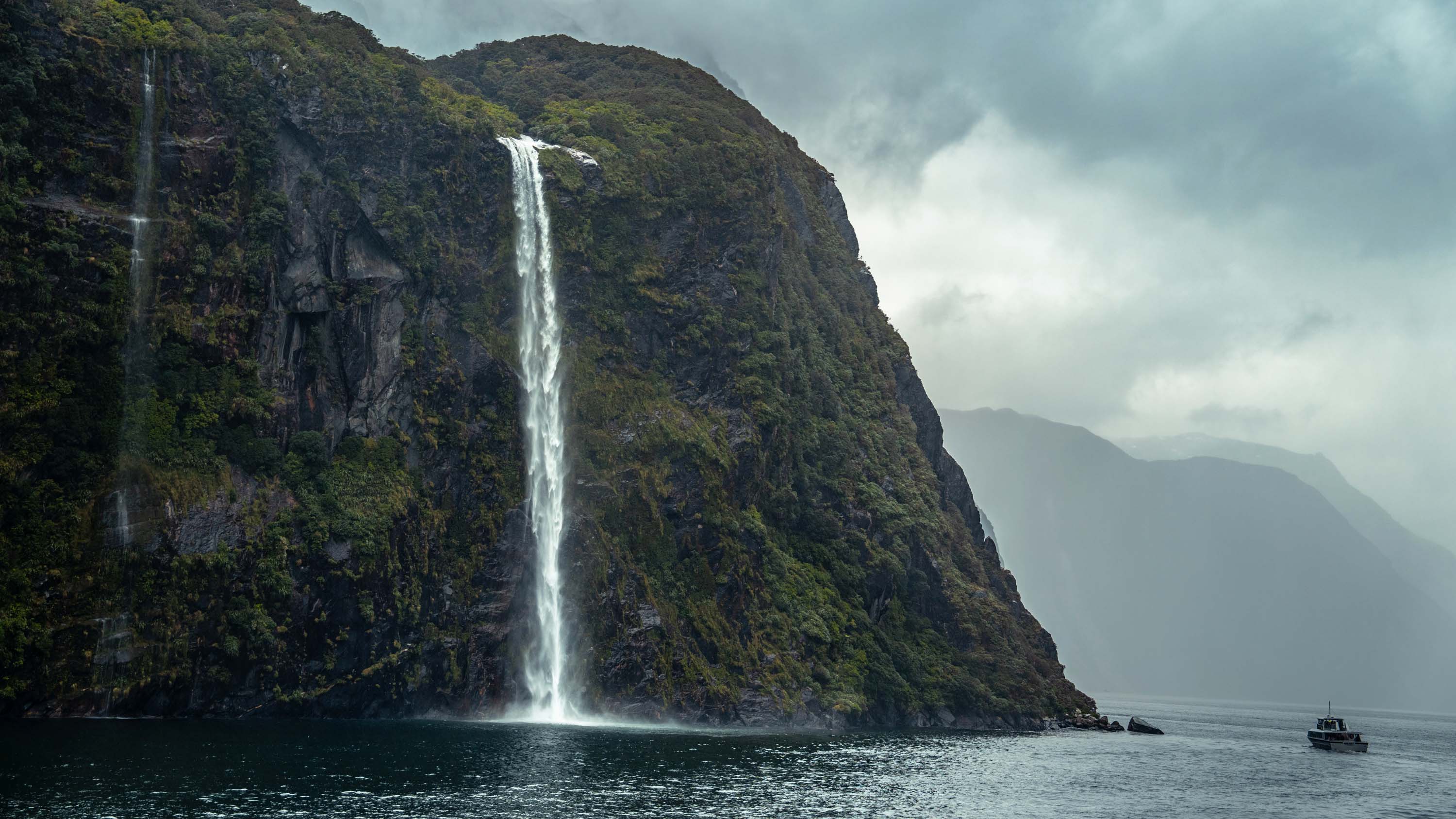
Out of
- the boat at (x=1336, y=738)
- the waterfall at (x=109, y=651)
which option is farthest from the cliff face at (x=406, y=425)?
the boat at (x=1336, y=738)

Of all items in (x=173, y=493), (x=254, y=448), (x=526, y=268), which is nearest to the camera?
(x=173, y=493)

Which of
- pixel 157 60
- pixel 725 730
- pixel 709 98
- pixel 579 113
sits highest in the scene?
pixel 709 98

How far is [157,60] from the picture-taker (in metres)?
66.3

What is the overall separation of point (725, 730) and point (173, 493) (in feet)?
117

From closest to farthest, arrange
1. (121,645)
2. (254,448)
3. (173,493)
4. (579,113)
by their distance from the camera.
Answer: (121,645) → (173,493) → (254,448) → (579,113)

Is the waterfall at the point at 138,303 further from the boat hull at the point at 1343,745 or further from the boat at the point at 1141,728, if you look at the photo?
the boat hull at the point at 1343,745

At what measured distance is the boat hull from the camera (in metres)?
86.9

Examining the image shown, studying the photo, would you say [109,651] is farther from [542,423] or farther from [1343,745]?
[1343,745]

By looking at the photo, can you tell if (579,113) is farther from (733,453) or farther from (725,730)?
(725,730)

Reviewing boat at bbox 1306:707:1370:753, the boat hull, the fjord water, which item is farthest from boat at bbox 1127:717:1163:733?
the fjord water

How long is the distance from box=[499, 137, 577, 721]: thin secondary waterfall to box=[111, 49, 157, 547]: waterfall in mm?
24771

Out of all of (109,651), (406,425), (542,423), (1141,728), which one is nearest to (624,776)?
(109,651)

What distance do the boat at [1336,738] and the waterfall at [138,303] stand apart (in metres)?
88.1

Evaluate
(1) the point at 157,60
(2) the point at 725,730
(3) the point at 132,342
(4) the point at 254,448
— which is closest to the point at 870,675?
(2) the point at 725,730
